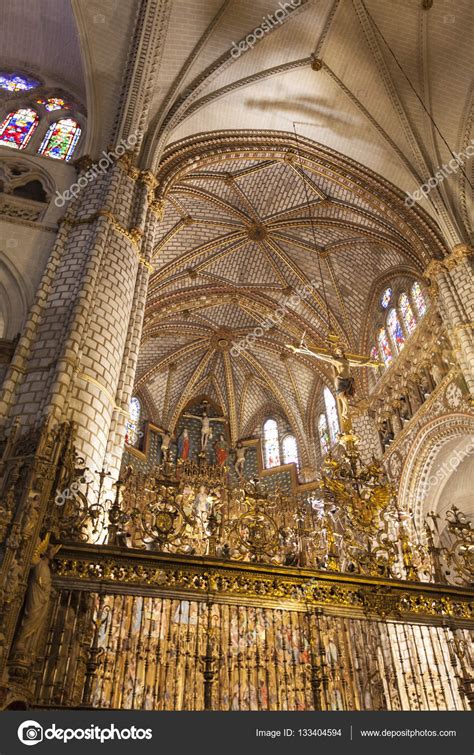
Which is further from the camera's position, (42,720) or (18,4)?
(18,4)

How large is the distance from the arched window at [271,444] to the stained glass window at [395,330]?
691cm

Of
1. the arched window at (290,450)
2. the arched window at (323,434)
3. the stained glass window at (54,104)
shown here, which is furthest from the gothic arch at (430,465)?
the stained glass window at (54,104)

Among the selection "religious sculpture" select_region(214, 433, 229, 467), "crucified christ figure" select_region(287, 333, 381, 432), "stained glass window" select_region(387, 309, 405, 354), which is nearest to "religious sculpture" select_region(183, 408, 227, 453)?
"religious sculpture" select_region(214, 433, 229, 467)

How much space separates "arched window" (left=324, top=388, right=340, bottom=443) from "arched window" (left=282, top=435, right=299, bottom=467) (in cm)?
190

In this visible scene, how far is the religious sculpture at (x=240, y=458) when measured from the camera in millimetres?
20925

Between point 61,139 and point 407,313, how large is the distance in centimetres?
1035

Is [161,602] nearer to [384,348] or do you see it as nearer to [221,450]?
[384,348]

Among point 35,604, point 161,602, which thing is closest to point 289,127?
point 161,602

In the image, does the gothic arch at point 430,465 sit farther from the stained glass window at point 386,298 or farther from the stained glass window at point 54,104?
the stained glass window at point 54,104

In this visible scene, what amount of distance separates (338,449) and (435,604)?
11269mm

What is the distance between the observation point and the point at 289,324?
65.9ft

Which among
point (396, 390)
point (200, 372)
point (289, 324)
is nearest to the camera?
point (396, 390)

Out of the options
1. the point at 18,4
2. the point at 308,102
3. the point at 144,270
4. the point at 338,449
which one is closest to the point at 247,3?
the point at 308,102

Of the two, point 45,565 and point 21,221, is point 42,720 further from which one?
point 21,221
